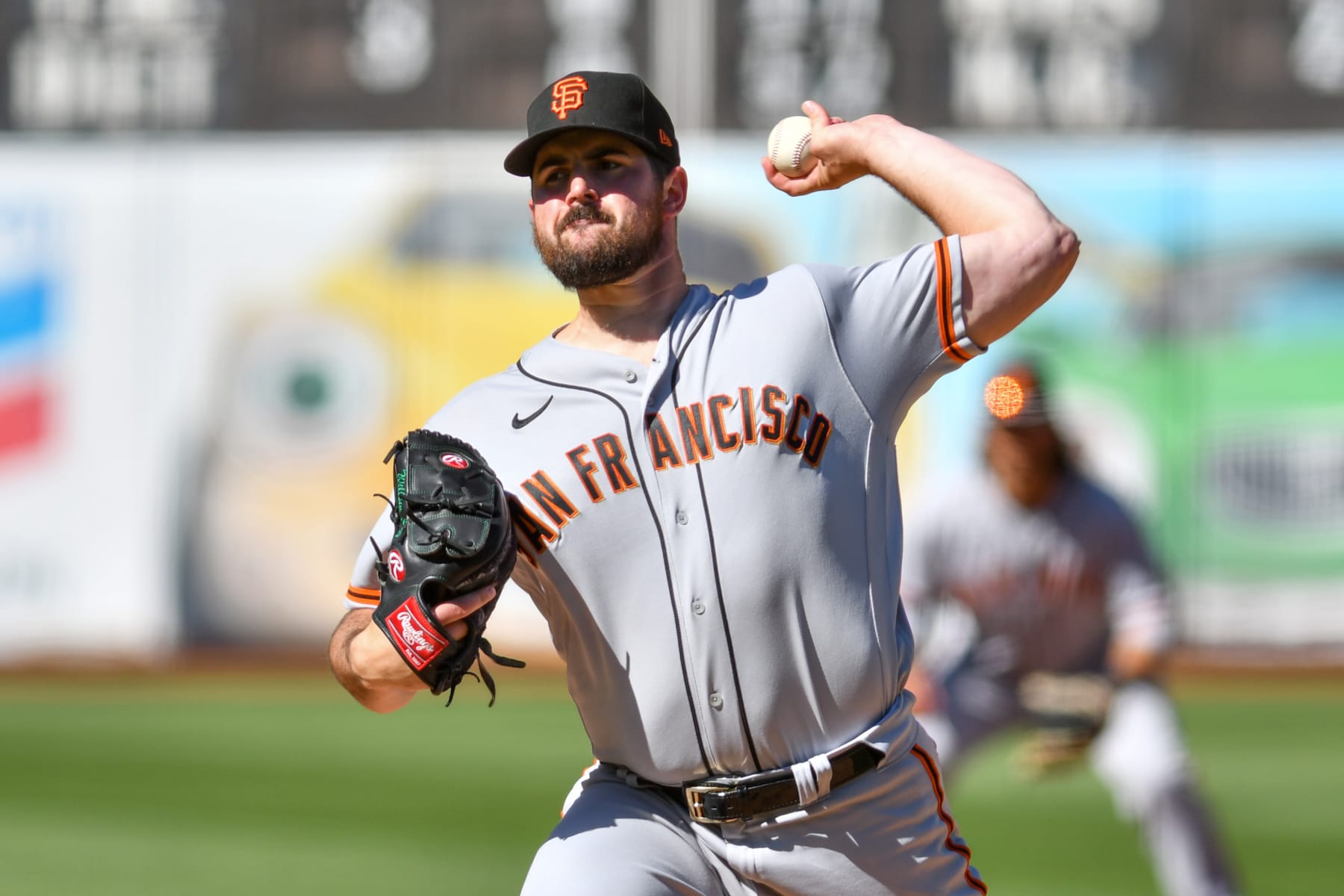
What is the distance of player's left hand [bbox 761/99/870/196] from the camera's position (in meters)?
3.07

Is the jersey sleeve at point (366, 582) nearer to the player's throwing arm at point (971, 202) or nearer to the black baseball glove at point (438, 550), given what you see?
the black baseball glove at point (438, 550)

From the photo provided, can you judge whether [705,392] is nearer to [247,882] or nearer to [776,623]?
[776,623]

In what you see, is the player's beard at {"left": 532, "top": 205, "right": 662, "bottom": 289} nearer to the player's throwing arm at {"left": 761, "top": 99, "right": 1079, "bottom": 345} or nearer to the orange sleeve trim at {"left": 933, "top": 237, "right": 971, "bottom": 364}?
the player's throwing arm at {"left": 761, "top": 99, "right": 1079, "bottom": 345}

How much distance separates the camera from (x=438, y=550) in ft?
8.79

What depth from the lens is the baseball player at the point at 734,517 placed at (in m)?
2.88

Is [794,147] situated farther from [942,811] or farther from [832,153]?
[942,811]

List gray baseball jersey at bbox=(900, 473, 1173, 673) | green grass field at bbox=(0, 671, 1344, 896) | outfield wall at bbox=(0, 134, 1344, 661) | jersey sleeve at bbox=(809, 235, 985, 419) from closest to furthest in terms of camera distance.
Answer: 1. jersey sleeve at bbox=(809, 235, 985, 419)
2. gray baseball jersey at bbox=(900, 473, 1173, 673)
3. green grass field at bbox=(0, 671, 1344, 896)
4. outfield wall at bbox=(0, 134, 1344, 661)

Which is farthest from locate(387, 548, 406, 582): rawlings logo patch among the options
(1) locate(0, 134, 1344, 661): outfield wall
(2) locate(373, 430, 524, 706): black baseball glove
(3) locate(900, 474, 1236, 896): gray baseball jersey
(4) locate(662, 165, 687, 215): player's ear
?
(1) locate(0, 134, 1344, 661): outfield wall

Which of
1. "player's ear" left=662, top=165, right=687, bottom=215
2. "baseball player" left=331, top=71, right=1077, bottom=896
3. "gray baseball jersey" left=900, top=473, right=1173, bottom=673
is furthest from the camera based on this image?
"gray baseball jersey" left=900, top=473, right=1173, bottom=673

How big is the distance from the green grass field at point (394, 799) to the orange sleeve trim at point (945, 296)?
362 cm

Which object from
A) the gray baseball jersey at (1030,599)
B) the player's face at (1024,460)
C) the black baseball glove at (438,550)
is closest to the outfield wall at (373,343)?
the gray baseball jersey at (1030,599)

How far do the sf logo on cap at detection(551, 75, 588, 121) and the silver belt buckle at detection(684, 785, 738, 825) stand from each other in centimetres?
120

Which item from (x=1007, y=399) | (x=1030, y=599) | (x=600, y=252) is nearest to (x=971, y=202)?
(x=600, y=252)

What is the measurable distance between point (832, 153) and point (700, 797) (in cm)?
118
